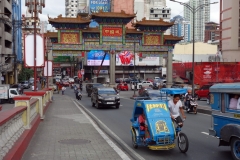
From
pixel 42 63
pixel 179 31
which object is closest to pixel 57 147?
pixel 42 63

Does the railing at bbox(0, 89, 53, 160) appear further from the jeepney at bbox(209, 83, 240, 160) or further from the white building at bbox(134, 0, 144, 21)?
the white building at bbox(134, 0, 144, 21)

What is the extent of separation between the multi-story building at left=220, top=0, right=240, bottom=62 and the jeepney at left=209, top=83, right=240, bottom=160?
199 ft

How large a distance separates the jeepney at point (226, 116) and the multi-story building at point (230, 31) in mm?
60642

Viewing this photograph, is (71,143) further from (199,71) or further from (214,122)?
(199,71)

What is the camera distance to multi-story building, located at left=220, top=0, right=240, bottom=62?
67.7 m

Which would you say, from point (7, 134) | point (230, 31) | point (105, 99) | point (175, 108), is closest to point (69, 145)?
point (7, 134)

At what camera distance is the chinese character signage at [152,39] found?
1608 inches

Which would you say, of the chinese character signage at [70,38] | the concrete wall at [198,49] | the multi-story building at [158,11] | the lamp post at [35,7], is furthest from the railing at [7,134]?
the multi-story building at [158,11]

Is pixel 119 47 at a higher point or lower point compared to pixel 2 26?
lower

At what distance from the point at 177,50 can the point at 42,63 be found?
76.6 meters

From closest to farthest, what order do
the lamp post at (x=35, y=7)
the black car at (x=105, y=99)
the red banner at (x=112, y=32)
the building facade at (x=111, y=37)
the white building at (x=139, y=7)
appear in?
1. the lamp post at (x=35, y=7)
2. the black car at (x=105, y=99)
3. the building facade at (x=111, y=37)
4. the red banner at (x=112, y=32)
5. the white building at (x=139, y=7)

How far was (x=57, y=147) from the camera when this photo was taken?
9.40 meters

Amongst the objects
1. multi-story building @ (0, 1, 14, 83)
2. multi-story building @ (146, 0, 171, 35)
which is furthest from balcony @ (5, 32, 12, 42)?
multi-story building @ (146, 0, 171, 35)

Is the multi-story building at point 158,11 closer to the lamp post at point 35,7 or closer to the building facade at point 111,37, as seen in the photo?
the building facade at point 111,37
